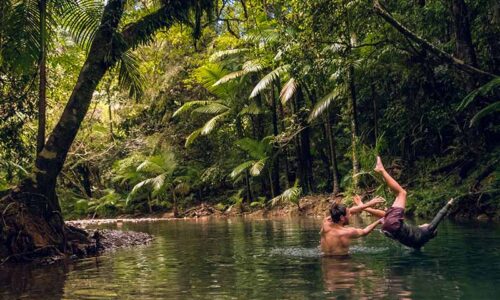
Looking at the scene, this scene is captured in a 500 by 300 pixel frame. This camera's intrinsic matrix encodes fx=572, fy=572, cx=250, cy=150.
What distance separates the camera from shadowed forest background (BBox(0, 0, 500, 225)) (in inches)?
428

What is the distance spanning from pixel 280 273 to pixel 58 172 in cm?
532

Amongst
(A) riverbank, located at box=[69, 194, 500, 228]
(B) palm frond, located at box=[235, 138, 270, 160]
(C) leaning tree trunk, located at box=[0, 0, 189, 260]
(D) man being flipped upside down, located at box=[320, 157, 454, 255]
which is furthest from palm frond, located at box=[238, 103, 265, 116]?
(D) man being flipped upside down, located at box=[320, 157, 454, 255]

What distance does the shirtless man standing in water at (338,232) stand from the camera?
8.68 meters

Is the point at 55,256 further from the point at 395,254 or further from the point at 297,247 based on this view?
the point at 395,254

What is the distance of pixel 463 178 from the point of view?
15289 mm

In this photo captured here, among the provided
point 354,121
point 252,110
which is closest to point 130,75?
point 354,121

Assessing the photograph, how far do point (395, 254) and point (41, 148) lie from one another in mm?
6593

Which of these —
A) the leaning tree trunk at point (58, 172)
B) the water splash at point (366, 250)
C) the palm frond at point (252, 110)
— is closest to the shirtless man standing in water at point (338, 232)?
the water splash at point (366, 250)

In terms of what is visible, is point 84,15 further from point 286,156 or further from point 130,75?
point 286,156

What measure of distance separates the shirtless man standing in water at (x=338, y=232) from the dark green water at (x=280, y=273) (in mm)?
237

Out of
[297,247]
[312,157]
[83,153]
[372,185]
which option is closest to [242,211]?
[312,157]

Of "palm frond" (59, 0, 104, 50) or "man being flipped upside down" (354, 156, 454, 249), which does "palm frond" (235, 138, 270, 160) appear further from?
"man being flipped upside down" (354, 156, 454, 249)

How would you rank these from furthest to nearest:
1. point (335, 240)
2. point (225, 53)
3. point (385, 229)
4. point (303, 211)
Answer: point (225, 53)
point (303, 211)
point (335, 240)
point (385, 229)

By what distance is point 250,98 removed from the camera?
75.6 feet
